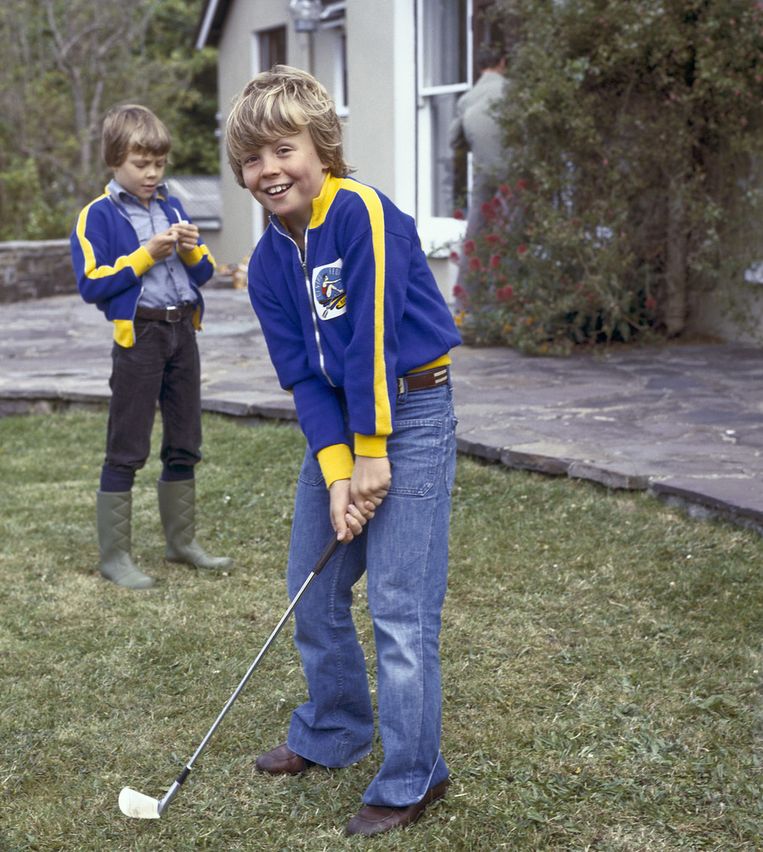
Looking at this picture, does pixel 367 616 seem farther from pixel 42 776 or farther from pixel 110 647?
pixel 42 776

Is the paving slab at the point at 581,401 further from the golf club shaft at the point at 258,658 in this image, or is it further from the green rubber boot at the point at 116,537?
the golf club shaft at the point at 258,658

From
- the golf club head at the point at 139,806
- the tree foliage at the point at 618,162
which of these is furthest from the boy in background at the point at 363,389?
the tree foliage at the point at 618,162

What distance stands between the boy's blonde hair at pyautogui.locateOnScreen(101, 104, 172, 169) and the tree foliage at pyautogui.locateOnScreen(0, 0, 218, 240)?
10.7 meters

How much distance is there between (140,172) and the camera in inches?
159

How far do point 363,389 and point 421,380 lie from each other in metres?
0.17

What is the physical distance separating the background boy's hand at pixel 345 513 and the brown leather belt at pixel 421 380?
222mm

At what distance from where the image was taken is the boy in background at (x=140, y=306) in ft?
13.2

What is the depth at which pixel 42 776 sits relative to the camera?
2938 mm

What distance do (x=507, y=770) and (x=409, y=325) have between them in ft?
3.45

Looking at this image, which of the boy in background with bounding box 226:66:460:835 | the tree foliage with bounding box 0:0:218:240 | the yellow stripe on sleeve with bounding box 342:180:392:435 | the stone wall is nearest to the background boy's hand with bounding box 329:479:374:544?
the boy in background with bounding box 226:66:460:835

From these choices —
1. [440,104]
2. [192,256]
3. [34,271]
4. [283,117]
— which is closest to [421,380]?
[283,117]

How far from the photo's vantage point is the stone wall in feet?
39.2

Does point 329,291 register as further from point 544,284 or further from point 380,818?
point 544,284

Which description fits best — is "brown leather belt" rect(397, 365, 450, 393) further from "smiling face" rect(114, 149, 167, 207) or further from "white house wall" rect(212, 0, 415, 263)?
"white house wall" rect(212, 0, 415, 263)
